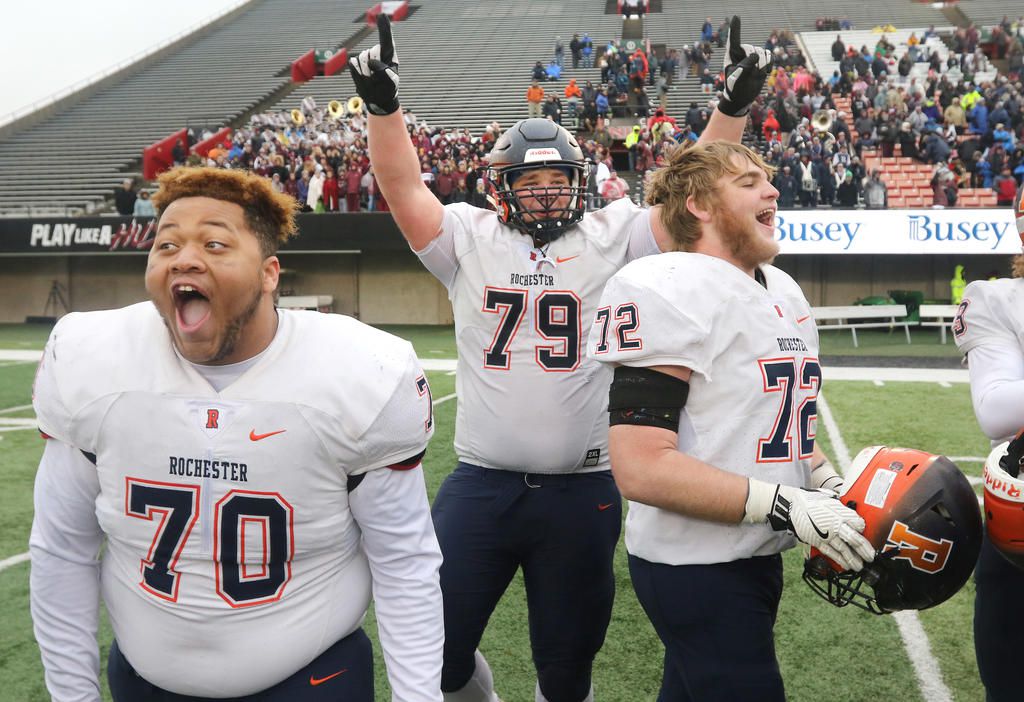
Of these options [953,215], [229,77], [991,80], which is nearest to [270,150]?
[229,77]

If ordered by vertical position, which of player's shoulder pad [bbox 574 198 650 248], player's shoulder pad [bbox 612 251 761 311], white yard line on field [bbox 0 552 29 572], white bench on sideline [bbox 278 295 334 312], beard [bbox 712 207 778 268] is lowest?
white yard line on field [bbox 0 552 29 572]

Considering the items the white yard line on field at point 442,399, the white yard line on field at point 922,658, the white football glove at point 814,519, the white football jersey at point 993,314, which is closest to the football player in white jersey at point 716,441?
the white football glove at point 814,519

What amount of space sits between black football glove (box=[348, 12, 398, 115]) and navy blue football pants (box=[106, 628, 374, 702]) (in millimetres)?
1516

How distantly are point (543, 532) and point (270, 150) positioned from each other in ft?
66.5

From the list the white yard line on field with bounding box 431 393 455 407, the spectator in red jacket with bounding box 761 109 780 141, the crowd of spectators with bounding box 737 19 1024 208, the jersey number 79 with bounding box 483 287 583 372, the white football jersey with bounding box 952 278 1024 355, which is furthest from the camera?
the spectator in red jacket with bounding box 761 109 780 141

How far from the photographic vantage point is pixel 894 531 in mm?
1971

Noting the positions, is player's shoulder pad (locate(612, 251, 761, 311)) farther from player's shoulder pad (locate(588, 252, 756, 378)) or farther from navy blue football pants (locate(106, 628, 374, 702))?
navy blue football pants (locate(106, 628, 374, 702))

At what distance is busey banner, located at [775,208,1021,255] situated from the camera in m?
15.8

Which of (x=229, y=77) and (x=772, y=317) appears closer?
(x=772, y=317)

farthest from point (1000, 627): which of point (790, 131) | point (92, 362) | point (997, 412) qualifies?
point (790, 131)

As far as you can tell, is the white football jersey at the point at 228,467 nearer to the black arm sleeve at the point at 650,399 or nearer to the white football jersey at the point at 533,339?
the black arm sleeve at the point at 650,399

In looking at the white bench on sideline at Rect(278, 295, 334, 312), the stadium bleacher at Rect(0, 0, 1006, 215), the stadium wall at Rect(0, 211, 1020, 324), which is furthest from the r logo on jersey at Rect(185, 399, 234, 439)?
the stadium bleacher at Rect(0, 0, 1006, 215)

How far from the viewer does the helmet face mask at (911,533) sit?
1974mm

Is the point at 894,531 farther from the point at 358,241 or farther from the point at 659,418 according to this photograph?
the point at 358,241
